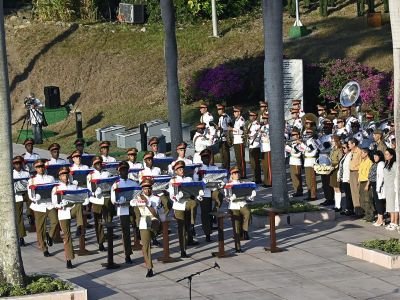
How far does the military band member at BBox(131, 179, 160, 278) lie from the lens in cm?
2075

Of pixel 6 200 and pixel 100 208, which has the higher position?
pixel 6 200

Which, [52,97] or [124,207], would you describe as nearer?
[124,207]

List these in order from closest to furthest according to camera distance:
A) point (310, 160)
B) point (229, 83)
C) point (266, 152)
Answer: point (310, 160), point (266, 152), point (229, 83)

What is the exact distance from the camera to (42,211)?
22.3 metres

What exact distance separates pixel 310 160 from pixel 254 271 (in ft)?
20.7

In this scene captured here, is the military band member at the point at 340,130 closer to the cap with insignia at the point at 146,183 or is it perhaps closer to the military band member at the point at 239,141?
the military band member at the point at 239,141

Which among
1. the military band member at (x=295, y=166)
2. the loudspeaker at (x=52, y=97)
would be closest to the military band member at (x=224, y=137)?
the military band member at (x=295, y=166)

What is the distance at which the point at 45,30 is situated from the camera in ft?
151

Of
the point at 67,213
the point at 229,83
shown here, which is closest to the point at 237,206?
the point at 67,213

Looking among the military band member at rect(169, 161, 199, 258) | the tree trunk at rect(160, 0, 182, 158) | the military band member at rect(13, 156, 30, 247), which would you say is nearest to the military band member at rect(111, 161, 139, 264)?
the military band member at rect(169, 161, 199, 258)

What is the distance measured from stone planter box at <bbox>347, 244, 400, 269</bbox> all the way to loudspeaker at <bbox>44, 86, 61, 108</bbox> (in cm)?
2047

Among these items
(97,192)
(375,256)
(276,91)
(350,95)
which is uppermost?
(276,91)

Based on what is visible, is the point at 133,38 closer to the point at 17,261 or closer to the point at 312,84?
the point at 312,84

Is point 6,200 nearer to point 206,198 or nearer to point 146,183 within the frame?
point 146,183
